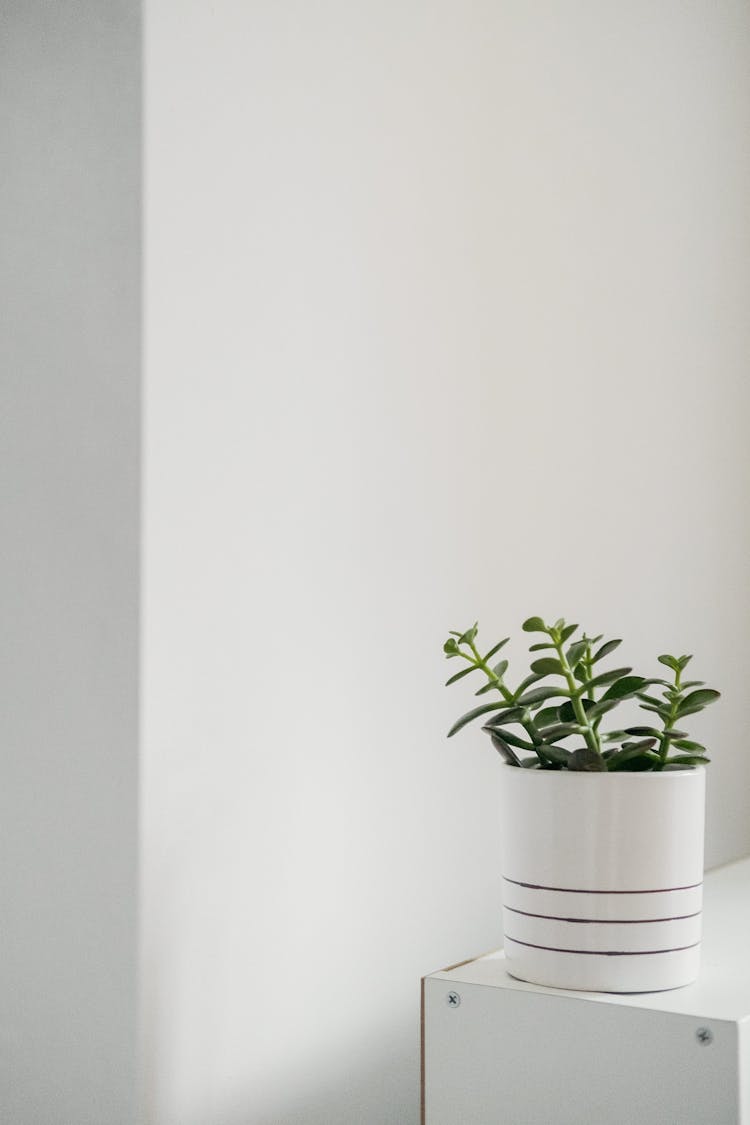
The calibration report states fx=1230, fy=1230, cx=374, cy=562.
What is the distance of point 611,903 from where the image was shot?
81 cm

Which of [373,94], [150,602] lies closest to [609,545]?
[373,94]

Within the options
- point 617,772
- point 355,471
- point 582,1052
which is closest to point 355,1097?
point 582,1052

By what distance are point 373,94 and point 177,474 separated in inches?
17.2

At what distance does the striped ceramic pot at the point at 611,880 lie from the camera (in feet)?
2.68

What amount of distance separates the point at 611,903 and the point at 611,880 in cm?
2

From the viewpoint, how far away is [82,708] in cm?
90

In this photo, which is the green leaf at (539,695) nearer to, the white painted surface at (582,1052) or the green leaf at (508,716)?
the green leaf at (508,716)

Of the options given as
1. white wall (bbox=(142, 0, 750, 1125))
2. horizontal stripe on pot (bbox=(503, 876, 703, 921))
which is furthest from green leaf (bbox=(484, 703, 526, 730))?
white wall (bbox=(142, 0, 750, 1125))

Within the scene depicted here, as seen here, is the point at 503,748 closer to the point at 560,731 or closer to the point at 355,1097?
the point at 560,731

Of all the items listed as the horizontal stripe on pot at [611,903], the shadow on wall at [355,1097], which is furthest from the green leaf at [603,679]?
the shadow on wall at [355,1097]

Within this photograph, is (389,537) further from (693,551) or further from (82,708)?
(693,551)

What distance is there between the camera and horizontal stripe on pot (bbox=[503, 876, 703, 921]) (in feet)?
2.68

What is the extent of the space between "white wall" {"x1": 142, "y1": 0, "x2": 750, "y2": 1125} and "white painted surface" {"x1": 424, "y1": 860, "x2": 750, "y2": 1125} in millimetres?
182

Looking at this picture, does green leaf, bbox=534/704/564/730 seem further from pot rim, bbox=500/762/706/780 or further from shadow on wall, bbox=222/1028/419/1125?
shadow on wall, bbox=222/1028/419/1125
